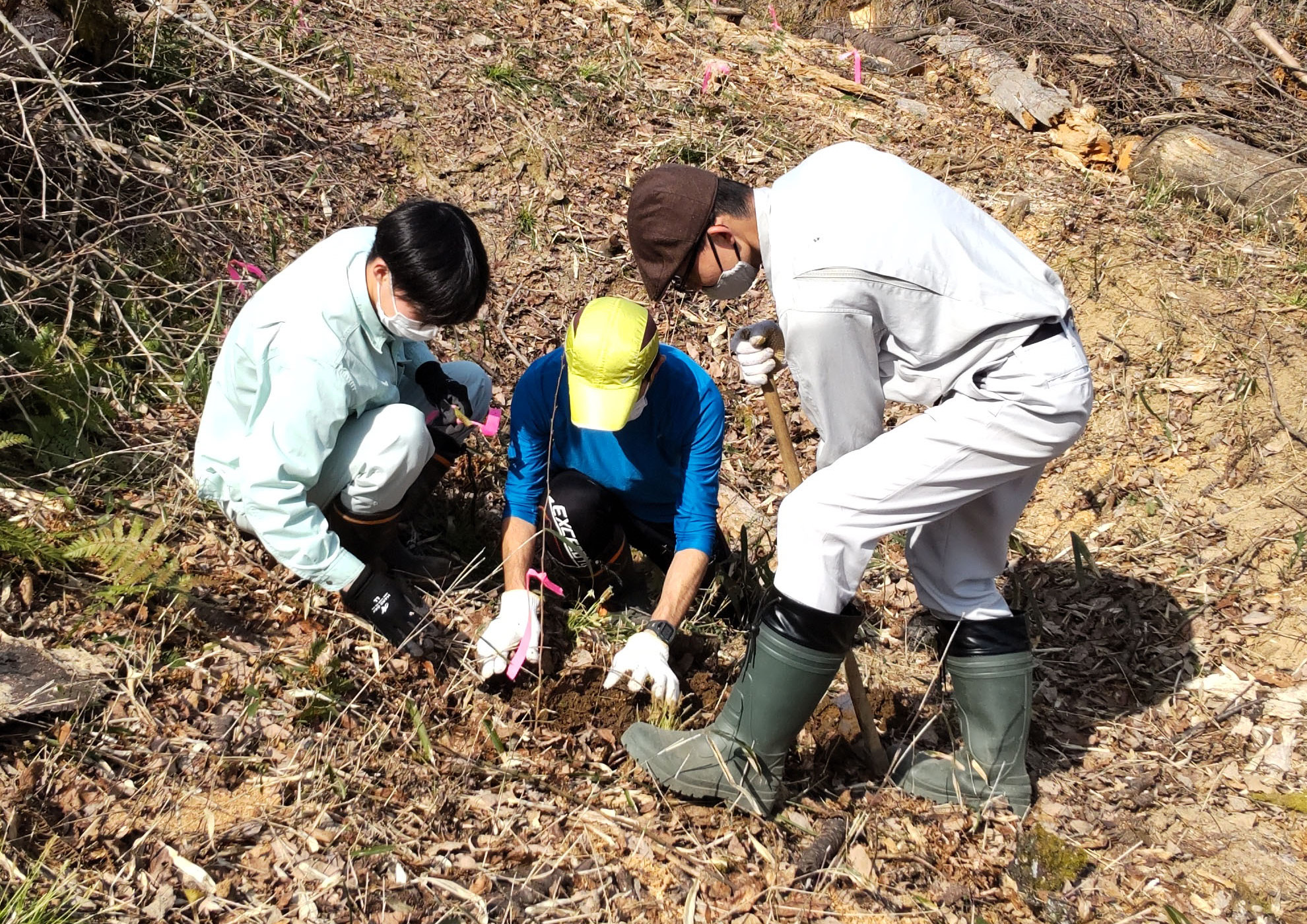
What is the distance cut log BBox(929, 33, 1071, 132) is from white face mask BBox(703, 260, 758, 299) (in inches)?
209

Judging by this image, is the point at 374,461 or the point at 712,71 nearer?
the point at 374,461

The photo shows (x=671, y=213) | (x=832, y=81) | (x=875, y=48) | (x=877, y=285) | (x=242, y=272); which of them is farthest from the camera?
(x=875, y=48)

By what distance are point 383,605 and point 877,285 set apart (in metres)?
1.70

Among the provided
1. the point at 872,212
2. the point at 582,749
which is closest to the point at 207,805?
the point at 582,749

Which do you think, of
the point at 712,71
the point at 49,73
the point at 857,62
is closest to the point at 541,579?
the point at 49,73

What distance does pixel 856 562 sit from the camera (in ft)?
8.20

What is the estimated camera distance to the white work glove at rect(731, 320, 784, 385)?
9.00 feet

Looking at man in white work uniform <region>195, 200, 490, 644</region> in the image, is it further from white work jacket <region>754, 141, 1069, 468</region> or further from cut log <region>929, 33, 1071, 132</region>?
cut log <region>929, 33, 1071, 132</region>

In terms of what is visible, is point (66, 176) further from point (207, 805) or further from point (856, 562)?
point (856, 562)

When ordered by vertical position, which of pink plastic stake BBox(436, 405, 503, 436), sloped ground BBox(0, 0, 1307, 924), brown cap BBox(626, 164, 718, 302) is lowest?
sloped ground BBox(0, 0, 1307, 924)

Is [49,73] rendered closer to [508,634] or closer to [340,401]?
[340,401]

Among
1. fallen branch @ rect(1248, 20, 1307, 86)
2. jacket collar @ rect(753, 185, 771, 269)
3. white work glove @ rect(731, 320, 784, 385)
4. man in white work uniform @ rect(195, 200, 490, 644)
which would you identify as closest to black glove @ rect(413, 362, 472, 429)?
man in white work uniform @ rect(195, 200, 490, 644)

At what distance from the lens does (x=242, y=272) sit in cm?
423

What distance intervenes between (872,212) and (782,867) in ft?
5.46
